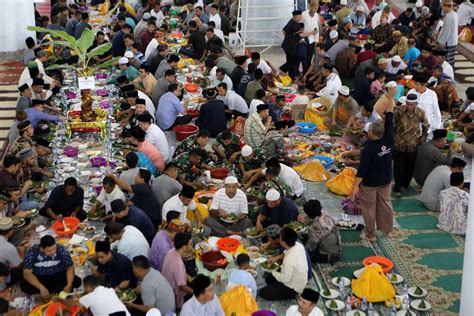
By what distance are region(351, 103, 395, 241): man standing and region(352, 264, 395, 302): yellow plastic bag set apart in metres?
1.41

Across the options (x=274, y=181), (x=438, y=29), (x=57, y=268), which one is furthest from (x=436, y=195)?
(x=438, y=29)

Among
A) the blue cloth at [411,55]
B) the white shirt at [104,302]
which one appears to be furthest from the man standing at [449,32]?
the white shirt at [104,302]

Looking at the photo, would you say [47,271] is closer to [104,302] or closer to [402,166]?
[104,302]

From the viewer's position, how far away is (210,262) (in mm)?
9961

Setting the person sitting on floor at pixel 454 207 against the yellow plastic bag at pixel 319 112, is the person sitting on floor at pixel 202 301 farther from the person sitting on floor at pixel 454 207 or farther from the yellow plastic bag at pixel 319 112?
the yellow plastic bag at pixel 319 112

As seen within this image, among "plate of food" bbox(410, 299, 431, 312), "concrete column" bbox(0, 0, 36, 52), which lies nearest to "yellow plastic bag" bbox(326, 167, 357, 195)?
"plate of food" bbox(410, 299, 431, 312)

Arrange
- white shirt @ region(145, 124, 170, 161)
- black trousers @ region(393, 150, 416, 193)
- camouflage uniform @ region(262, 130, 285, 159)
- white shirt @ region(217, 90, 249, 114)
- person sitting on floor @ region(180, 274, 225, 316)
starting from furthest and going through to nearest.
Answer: white shirt @ region(217, 90, 249, 114)
camouflage uniform @ region(262, 130, 285, 159)
white shirt @ region(145, 124, 170, 161)
black trousers @ region(393, 150, 416, 193)
person sitting on floor @ region(180, 274, 225, 316)

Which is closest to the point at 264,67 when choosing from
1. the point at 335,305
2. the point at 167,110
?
the point at 167,110

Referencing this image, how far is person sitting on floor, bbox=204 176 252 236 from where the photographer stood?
35.4 ft

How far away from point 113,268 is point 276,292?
194 centimetres

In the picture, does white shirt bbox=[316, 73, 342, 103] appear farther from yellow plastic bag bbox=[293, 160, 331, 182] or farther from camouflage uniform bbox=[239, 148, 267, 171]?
camouflage uniform bbox=[239, 148, 267, 171]

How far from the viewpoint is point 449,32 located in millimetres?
17500

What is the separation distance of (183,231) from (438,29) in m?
10.9

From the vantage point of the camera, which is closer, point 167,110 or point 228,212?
point 228,212
